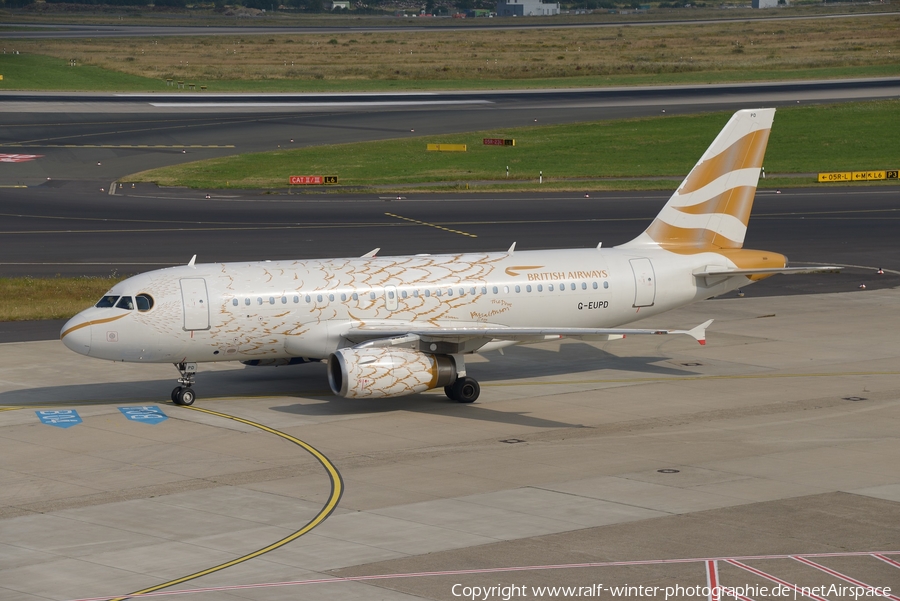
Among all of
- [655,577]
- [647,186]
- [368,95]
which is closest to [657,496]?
[655,577]

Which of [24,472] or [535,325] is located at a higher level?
[535,325]

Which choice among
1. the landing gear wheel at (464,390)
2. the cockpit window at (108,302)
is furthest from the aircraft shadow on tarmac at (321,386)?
the cockpit window at (108,302)

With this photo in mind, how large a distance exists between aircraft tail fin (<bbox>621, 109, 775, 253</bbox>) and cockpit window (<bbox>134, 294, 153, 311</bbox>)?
56.3 ft

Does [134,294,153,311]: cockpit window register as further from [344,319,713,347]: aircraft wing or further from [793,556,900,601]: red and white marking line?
[793,556,900,601]: red and white marking line

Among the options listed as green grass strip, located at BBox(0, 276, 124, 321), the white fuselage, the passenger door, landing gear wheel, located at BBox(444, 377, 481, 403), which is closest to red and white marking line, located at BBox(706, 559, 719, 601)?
landing gear wheel, located at BBox(444, 377, 481, 403)

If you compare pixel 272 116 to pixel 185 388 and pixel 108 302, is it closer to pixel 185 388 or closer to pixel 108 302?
pixel 185 388

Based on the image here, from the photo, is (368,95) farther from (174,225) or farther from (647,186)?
(174,225)

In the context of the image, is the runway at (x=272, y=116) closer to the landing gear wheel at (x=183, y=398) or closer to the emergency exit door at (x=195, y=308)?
the landing gear wheel at (x=183, y=398)

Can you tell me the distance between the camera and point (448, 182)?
86688 mm

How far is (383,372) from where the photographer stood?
34.3m

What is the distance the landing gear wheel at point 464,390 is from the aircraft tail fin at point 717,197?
29.6 feet

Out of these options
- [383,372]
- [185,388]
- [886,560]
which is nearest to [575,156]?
[185,388]

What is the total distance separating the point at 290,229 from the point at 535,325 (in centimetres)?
3218

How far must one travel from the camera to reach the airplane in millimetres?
35312
